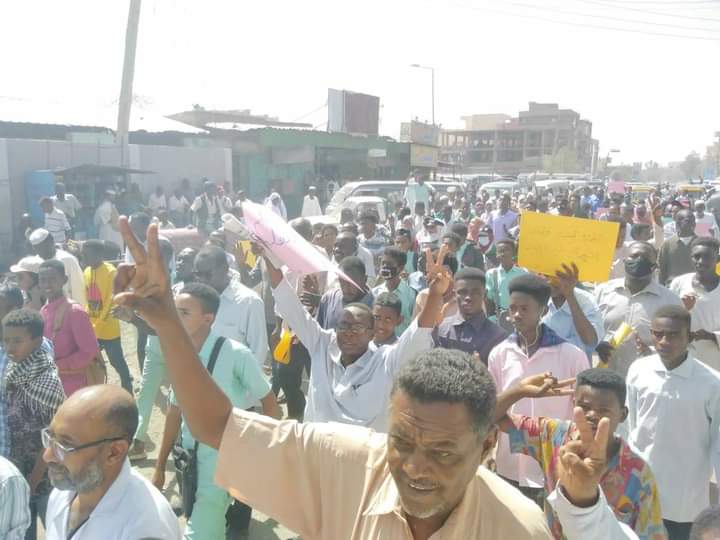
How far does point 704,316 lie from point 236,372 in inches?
136

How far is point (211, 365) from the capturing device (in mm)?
3697

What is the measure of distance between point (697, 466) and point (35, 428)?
11.0ft

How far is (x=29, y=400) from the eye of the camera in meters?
3.54

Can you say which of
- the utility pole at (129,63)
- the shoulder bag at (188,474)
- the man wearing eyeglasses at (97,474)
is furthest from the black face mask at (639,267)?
the utility pole at (129,63)

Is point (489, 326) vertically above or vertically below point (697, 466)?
above

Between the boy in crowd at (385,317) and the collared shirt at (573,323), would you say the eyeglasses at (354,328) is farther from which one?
the collared shirt at (573,323)

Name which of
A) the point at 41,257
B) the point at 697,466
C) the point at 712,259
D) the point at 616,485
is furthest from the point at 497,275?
the point at 41,257

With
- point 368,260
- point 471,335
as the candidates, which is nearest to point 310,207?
point 368,260

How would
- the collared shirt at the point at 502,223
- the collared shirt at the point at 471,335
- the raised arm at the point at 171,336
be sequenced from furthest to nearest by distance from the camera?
the collared shirt at the point at 502,223 → the collared shirt at the point at 471,335 → the raised arm at the point at 171,336

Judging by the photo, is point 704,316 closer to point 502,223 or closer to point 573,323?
point 573,323

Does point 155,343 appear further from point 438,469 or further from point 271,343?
point 438,469

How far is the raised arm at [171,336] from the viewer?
178 centimetres

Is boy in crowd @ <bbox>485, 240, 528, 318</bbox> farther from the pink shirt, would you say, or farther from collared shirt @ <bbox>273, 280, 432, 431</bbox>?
the pink shirt

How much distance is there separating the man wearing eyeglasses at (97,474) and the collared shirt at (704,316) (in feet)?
12.1
